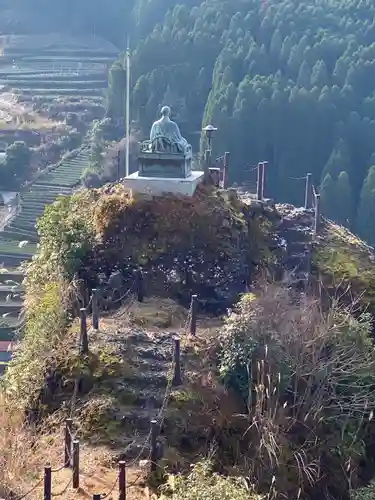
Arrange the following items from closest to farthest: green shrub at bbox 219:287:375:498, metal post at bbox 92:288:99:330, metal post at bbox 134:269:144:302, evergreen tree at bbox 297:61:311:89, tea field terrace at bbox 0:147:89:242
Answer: green shrub at bbox 219:287:375:498 < metal post at bbox 92:288:99:330 < metal post at bbox 134:269:144:302 < tea field terrace at bbox 0:147:89:242 < evergreen tree at bbox 297:61:311:89

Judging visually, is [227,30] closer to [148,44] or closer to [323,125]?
[148,44]

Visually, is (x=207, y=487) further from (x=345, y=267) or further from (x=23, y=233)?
(x=23, y=233)

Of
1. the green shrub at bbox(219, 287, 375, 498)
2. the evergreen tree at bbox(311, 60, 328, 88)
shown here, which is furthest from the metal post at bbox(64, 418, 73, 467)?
the evergreen tree at bbox(311, 60, 328, 88)

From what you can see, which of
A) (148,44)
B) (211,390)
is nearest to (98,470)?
(211,390)

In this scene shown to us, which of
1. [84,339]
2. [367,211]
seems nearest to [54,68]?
[367,211]

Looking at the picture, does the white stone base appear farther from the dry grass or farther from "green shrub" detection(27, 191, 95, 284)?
the dry grass

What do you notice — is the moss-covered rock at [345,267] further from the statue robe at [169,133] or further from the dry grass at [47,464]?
the dry grass at [47,464]

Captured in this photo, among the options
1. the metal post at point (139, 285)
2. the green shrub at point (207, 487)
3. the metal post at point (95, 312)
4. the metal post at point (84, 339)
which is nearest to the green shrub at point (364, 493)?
the green shrub at point (207, 487)
